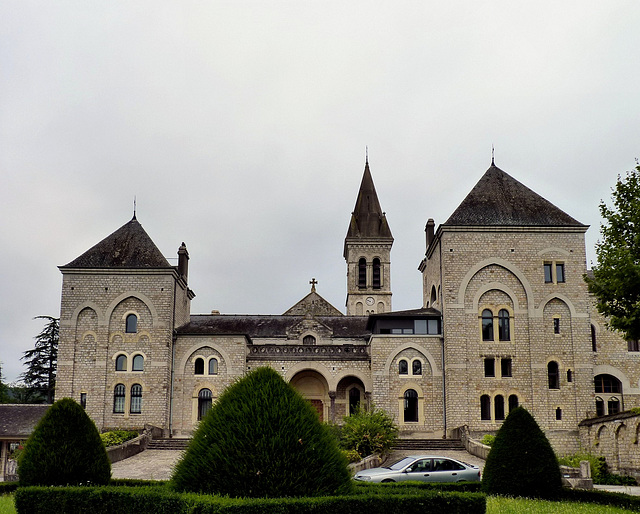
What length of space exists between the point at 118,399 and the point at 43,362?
21.0 metres

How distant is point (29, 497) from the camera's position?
13.9 metres

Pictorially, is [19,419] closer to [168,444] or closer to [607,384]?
[168,444]

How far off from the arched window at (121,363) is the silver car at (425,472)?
1992 cm

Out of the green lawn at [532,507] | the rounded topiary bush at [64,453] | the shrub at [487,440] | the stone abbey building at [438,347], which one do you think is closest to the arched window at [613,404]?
the stone abbey building at [438,347]

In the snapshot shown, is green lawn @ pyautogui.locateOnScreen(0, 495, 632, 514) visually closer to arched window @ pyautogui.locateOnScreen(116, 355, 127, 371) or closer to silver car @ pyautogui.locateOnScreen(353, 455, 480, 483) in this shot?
silver car @ pyautogui.locateOnScreen(353, 455, 480, 483)

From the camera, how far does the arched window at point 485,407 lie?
36.6 m

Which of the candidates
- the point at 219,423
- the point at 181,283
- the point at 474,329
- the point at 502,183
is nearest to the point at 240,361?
the point at 181,283

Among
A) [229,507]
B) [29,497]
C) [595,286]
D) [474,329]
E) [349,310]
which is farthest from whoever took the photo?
[349,310]

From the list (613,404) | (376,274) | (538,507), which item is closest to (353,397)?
(613,404)

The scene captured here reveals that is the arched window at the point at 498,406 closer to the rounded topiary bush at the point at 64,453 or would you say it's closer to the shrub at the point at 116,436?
the shrub at the point at 116,436

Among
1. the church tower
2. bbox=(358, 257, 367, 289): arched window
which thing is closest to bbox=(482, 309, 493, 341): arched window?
the church tower

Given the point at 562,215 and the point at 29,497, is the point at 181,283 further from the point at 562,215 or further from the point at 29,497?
the point at 29,497

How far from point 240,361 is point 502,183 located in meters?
17.8

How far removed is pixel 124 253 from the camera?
40.3 metres
